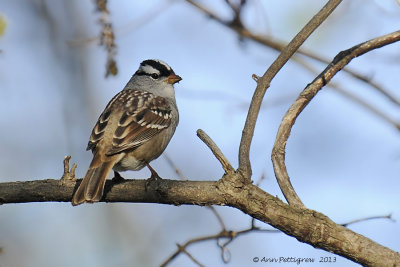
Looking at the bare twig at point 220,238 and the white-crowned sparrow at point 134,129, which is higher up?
the white-crowned sparrow at point 134,129

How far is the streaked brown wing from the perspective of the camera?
18.9ft

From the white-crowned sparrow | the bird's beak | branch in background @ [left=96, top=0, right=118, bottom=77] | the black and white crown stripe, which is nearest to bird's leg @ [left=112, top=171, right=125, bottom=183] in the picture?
the white-crowned sparrow

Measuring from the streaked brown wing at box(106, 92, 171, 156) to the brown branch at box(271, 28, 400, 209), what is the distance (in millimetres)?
1694

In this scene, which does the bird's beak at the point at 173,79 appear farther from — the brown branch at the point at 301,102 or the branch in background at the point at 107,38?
the brown branch at the point at 301,102

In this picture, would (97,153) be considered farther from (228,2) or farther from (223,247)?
(228,2)

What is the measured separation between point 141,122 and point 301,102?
6.69 feet

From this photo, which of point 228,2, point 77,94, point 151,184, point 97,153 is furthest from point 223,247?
point 77,94

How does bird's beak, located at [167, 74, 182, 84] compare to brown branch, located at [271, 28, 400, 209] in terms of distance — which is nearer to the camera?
brown branch, located at [271, 28, 400, 209]

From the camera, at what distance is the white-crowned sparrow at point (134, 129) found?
5.30 metres


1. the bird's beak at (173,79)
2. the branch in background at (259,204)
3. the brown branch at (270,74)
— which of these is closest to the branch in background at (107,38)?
the branch in background at (259,204)

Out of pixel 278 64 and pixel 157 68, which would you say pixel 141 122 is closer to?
pixel 157 68

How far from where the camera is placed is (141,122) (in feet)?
20.4

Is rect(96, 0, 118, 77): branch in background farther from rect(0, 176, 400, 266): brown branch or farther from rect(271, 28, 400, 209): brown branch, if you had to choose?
rect(271, 28, 400, 209): brown branch

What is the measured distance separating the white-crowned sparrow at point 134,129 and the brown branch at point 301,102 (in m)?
1.28
